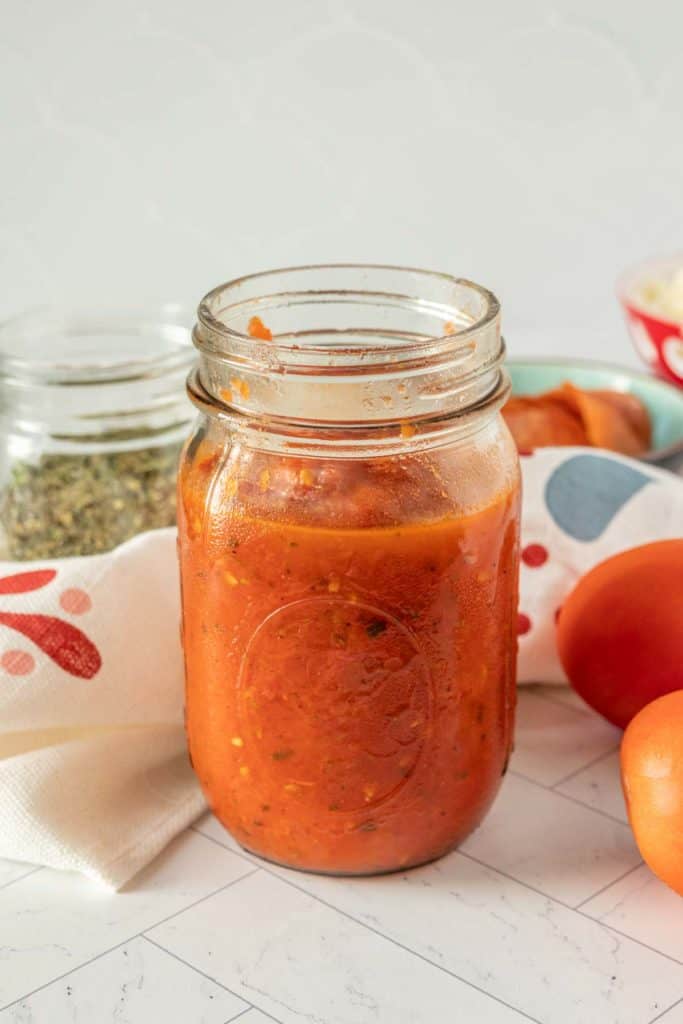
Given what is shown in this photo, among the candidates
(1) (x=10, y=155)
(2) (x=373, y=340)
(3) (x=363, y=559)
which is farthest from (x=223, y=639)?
(1) (x=10, y=155)

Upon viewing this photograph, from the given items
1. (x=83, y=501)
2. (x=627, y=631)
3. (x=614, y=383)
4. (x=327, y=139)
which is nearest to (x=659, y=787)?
(x=627, y=631)

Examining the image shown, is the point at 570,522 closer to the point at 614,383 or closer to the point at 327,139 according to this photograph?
the point at 614,383

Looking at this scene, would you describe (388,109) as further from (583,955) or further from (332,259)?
(583,955)

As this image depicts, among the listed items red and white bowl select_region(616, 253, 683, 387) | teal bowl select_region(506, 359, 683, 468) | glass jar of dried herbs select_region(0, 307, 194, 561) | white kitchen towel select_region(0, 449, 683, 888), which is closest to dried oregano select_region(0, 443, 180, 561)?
glass jar of dried herbs select_region(0, 307, 194, 561)

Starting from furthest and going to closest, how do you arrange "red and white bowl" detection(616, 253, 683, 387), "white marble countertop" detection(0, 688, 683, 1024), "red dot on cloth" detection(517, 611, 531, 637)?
1. "red and white bowl" detection(616, 253, 683, 387)
2. "red dot on cloth" detection(517, 611, 531, 637)
3. "white marble countertop" detection(0, 688, 683, 1024)

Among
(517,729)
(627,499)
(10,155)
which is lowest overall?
(517,729)

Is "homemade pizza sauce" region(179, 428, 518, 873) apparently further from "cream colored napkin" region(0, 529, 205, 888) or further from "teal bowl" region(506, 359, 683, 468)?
"teal bowl" region(506, 359, 683, 468)
